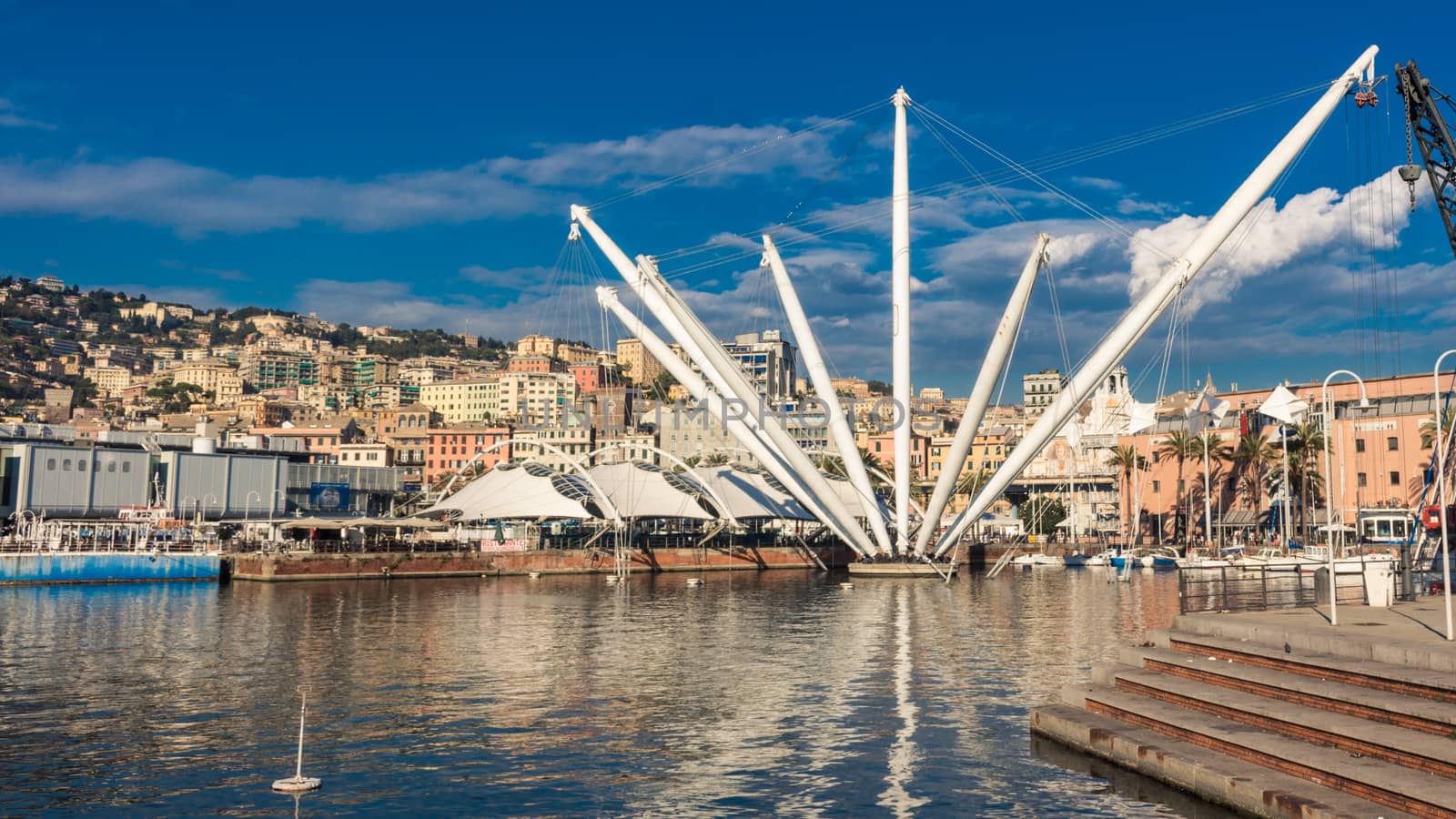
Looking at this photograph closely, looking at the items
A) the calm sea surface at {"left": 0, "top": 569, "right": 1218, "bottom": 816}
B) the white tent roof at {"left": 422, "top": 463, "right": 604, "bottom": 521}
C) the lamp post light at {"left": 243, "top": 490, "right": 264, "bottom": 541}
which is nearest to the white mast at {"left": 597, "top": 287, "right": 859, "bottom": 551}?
the white tent roof at {"left": 422, "top": 463, "right": 604, "bottom": 521}

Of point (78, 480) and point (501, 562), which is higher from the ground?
point (78, 480)

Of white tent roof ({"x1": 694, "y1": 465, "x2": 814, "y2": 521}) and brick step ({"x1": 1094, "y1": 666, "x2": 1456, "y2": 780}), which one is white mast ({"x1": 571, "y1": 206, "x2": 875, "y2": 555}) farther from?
brick step ({"x1": 1094, "y1": 666, "x2": 1456, "y2": 780})

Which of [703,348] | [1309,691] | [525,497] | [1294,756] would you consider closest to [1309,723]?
[1294,756]

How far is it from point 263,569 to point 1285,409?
54971 millimetres

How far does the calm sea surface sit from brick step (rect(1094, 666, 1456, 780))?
1663 millimetres

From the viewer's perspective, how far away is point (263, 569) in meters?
68.8

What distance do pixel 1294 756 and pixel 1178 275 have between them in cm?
4620

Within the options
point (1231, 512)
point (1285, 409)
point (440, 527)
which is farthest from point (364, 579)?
point (1231, 512)

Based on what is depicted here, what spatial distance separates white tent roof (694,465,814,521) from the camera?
89188 millimetres

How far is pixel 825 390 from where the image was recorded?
2803 inches

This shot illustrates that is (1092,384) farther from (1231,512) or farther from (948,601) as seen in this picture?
(1231,512)

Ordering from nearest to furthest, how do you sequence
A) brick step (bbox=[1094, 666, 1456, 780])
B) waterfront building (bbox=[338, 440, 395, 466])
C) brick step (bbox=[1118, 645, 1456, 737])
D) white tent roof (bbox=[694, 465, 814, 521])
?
brick step (bbox=[1094, 666, 1456, 780]) → brick step (bbox=[1118, 645, 1456, 737]) → white tent roof (bbox=[694, 465, 814, 521]) → waterfront building (bbox=[338, 440, 395, 466])

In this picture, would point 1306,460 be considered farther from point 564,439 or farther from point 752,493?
point 564,439

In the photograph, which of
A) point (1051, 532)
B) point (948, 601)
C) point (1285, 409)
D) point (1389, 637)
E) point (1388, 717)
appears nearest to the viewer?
point (1388, 717)
